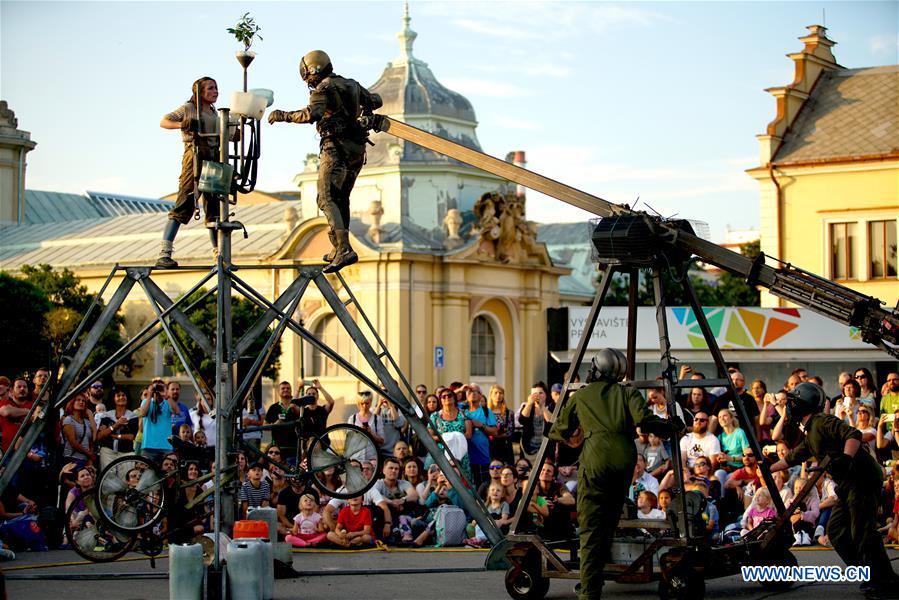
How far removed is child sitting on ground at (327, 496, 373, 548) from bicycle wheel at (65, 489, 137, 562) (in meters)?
3.25

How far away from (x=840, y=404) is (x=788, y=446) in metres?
2.79

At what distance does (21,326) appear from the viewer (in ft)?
149

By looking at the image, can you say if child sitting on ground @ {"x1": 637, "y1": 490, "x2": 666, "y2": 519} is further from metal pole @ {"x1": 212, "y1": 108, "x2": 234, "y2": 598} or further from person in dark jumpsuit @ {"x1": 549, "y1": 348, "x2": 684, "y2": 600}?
metal pole @ {"x1": 212, "y1": 108, "x2": 234, "y2": 598}

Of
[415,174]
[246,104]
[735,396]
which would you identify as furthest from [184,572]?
[415,174]

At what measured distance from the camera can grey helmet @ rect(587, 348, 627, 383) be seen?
1114 centimetres

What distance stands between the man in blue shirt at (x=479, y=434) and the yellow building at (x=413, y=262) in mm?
25467

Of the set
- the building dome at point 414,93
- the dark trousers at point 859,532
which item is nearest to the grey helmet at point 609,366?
the dark trousers at point 859,532

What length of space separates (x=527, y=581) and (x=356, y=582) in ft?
6.29

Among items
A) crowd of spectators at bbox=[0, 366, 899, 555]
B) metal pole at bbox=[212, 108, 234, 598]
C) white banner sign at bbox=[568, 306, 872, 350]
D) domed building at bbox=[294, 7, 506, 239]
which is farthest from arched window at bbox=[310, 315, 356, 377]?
metal pole at bbox=[212, 108, 234, 598]

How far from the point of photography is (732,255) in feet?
38.8

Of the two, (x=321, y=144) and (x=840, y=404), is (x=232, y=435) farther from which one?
(x=840, y=404)

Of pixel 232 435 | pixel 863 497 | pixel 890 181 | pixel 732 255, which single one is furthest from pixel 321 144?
pixel 890 181

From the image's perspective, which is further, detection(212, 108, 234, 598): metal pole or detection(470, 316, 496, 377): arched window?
detection(470, 316, 496, 377): arched window

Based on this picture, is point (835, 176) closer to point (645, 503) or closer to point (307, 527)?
point (645, 503)
